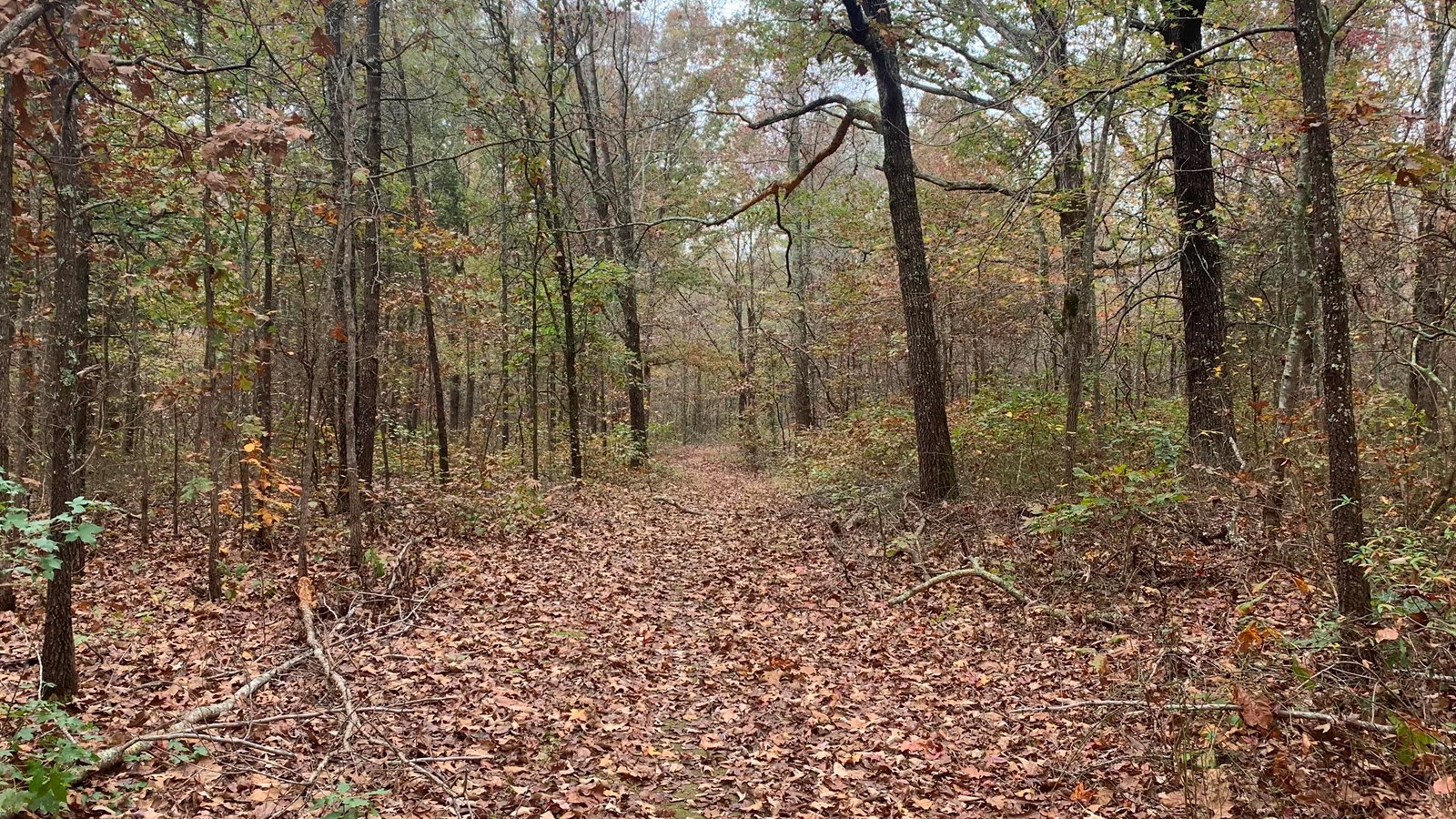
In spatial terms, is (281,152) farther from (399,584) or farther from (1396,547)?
(1396,547)

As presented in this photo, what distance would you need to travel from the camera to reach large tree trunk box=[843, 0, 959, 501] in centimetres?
977

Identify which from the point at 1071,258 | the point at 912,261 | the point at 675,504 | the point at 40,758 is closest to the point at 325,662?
the point at 40,758

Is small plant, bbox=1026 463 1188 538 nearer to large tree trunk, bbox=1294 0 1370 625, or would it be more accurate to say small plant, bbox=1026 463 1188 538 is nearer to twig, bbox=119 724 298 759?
large tree trunk, bbox=1294 0 1370 625

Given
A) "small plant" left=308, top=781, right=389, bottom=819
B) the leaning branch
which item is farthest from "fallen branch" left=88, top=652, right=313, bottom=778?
the leaning branch

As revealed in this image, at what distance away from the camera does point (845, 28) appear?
988 cm

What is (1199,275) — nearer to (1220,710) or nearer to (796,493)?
(1220,710)

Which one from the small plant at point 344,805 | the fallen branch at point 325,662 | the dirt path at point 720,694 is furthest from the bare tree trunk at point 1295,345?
the fallen branch at point 325,662

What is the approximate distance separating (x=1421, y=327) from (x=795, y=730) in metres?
6.05

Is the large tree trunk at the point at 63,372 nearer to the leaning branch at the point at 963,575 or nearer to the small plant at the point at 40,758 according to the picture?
the small plant at the point at 40,758

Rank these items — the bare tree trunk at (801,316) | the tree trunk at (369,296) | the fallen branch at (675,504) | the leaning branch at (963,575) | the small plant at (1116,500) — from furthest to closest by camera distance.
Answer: the bare tree trunk at (801,316), the fallen branch at (675,504), the tree trunk at (369,296), the leaning branch at (963,575), the small plant at (1116,500)

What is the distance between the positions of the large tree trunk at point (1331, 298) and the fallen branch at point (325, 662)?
6.14 metres

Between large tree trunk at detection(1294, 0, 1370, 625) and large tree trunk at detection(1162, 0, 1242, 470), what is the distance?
4.29 m

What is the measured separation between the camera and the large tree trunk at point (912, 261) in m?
9.77

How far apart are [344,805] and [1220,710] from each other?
493cm
